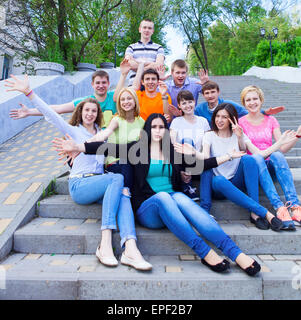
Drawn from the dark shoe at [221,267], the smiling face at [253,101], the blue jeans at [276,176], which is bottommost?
the dark shoe at [221,267]

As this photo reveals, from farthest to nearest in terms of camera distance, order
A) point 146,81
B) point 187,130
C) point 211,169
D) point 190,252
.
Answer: point 146,81
point 187,130
point 211,169
point 190,252

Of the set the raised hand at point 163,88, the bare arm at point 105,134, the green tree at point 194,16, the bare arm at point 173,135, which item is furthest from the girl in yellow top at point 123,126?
the green tree at point 194,16

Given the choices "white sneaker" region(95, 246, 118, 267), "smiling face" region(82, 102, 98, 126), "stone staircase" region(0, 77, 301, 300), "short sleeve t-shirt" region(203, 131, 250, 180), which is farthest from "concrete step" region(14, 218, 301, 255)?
"smiling face" region(82, 102, 98, 126)

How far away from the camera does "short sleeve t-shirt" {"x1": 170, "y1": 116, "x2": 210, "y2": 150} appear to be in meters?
2.72

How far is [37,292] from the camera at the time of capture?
1.71 metres

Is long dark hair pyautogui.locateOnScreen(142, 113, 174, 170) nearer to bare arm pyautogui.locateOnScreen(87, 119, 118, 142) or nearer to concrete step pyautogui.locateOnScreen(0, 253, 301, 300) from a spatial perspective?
bare arm pyautogui.locateOnScreen(87, 119, 118, 142)

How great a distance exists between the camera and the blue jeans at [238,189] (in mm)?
2250

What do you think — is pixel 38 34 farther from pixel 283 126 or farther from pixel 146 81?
pixel 283 126

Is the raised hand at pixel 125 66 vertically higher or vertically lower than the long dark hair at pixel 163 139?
higher

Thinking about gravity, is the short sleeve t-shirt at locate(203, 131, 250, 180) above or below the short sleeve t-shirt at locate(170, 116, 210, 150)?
below

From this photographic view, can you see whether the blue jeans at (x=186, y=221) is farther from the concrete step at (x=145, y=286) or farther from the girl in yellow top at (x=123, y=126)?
the girl in yellow top at (x=123, y=126)

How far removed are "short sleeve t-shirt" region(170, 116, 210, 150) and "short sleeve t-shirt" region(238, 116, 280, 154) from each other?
1.45 feet
